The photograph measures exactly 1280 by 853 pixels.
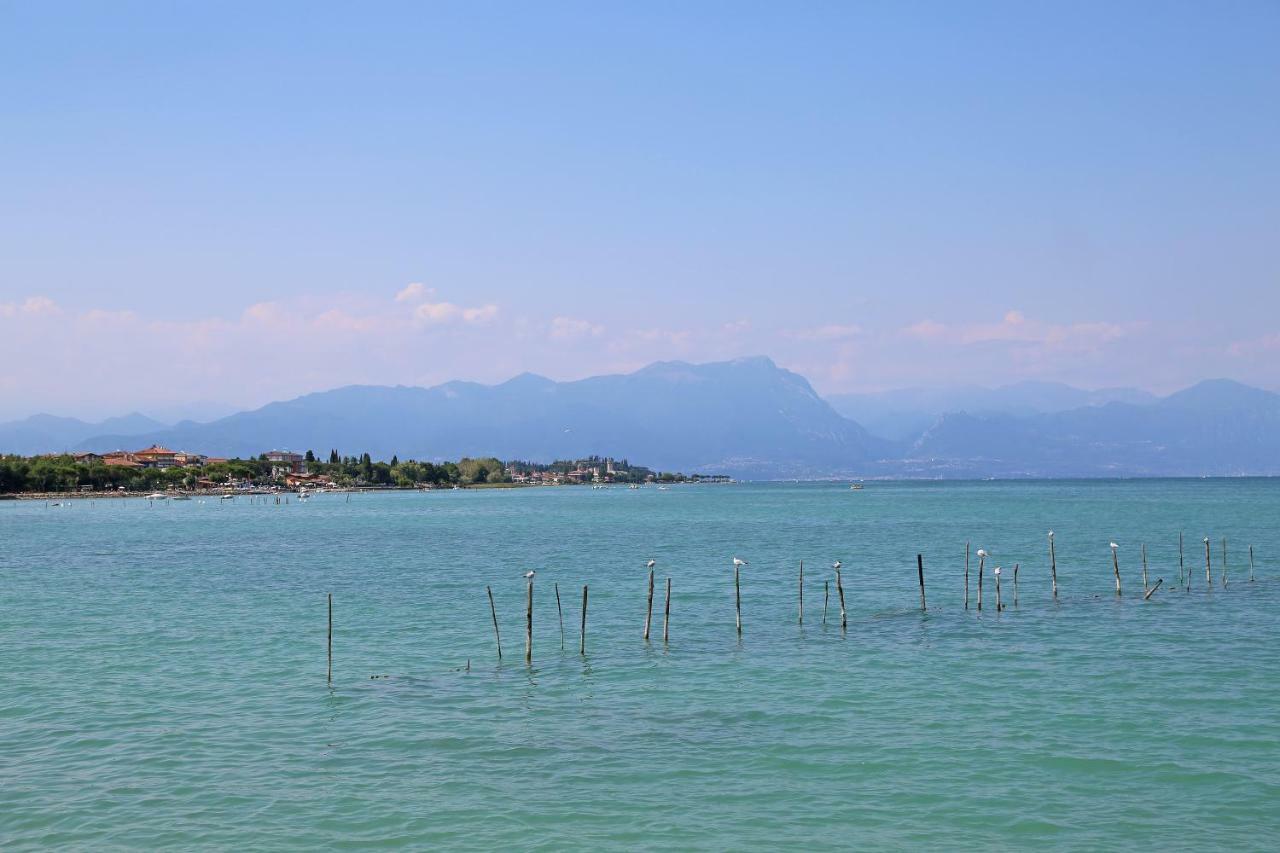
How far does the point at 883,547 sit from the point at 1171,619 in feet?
123

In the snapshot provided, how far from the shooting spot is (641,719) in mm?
24188

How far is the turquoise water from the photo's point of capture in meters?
17.8

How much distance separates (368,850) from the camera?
1681 centimetres

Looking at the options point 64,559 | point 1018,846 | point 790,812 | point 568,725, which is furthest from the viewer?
point 64,559

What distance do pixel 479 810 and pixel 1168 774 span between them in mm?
12413

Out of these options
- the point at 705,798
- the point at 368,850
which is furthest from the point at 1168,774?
the point at 368,850

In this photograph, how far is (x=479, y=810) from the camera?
60.5 ft

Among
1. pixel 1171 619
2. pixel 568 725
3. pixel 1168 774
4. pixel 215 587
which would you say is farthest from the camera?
pixel 215 587

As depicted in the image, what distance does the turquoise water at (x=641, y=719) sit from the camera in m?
17.8

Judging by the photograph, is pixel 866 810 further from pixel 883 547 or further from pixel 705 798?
pixel 883 547

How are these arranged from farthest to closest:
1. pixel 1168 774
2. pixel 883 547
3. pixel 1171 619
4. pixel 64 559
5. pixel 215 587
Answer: pixel 883 547, pixel 64 559, pixel 215 587, pixel 1171 619, pixel 1168 774

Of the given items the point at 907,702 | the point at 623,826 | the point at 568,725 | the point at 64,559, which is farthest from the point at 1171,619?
the point at 64,559

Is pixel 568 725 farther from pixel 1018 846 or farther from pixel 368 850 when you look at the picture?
pixel 1018 846

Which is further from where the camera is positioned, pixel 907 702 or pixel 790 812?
pixel 907 702
